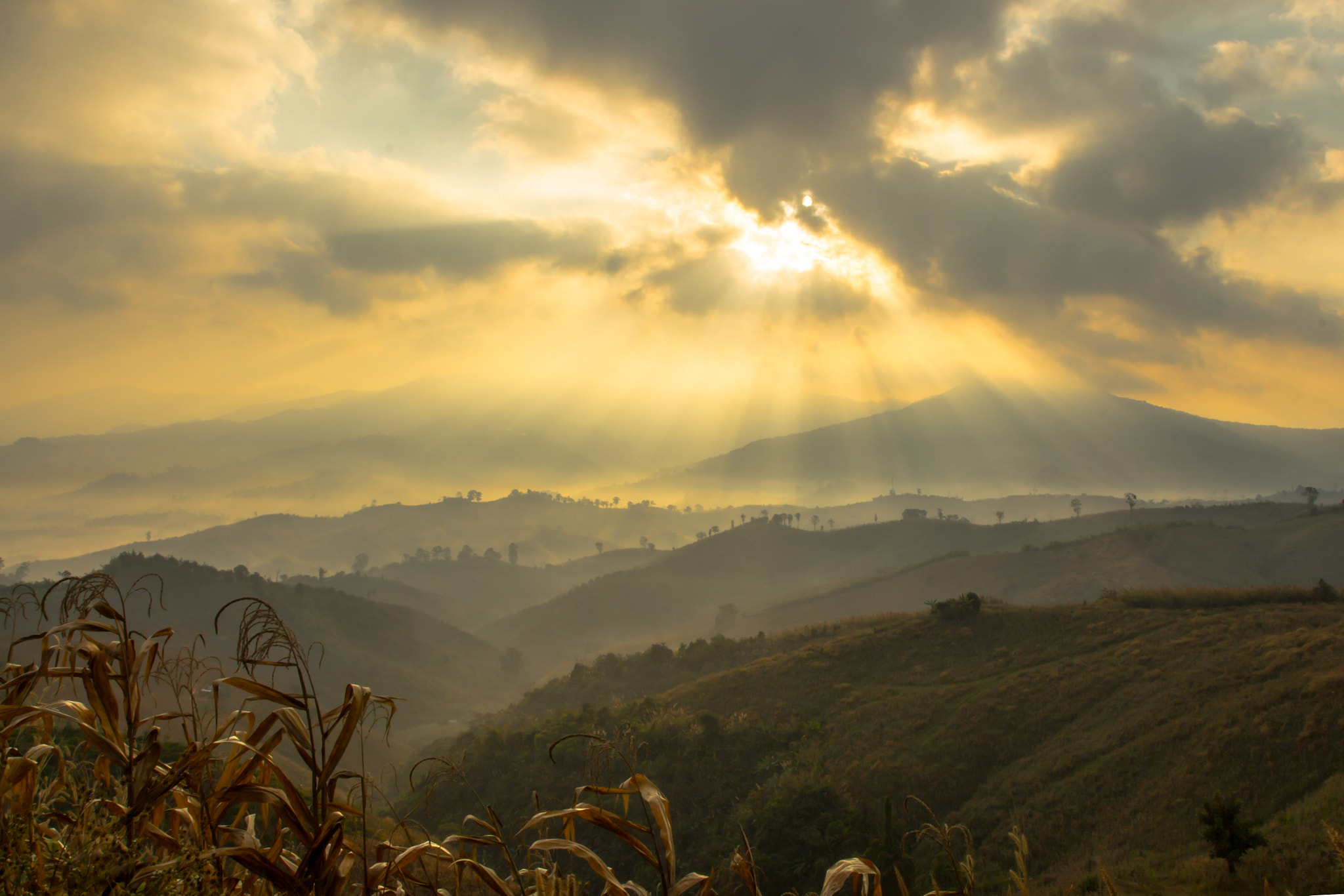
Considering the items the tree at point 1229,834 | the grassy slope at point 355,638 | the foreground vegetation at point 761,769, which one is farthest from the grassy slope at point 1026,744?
the grassy slope at point 355,638

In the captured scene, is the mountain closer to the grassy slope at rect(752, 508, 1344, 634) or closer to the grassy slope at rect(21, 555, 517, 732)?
the grassy slope at rect(752, 508, 1344, 634)

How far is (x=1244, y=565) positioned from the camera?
275 feet

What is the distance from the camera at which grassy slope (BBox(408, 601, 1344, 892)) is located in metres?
17.7

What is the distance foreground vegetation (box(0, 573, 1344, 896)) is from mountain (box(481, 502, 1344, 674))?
5531 centimetres

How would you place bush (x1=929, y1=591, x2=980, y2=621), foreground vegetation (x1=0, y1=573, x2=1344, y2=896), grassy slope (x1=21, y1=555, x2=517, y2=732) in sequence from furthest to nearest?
1. grassy slope (x1=21, y1=555, x2=517, y2=732)
2. bush (x1=929, y1=591, x2=980, y2=621)
3. foreground vegetation (x1=0, y1=573, x2=1344, y2=896)

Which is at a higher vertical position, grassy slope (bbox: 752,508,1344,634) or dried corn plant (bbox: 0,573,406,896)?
dried corn plant (bbox: 0,573,406,896)

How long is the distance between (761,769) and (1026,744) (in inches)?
388

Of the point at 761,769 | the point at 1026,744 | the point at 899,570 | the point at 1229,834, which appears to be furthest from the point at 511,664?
the point at 1229,834

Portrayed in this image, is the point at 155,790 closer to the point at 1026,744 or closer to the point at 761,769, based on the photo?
the point at 761,769

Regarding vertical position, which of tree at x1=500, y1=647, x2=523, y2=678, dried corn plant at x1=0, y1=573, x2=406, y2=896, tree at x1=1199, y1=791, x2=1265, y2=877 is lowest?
tree at x1=500, y1=647, x2=523, y2=678

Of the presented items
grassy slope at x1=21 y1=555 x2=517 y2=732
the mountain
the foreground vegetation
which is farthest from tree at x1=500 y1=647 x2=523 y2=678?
the foreground vegetation

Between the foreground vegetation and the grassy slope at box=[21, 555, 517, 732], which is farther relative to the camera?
the grassy slope at box=[21, 555, 517, 732]

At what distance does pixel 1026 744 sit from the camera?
2467 centimetres

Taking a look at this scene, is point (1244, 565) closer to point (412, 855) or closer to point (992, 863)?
point (992, 863)
